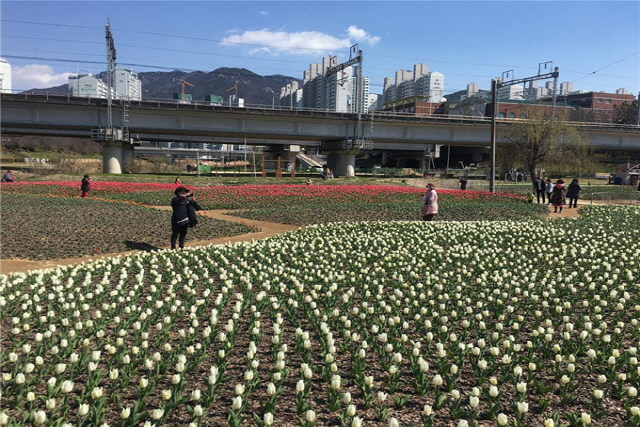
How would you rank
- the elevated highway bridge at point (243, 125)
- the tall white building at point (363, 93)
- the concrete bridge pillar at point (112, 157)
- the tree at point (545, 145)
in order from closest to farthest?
the tree at point (545, 145) < the elevated highway bridge at point (243, 125) < the concrete bridge pillar at point (112, 157) < the tall white building at point (363, 93)

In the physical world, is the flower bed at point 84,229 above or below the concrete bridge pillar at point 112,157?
below

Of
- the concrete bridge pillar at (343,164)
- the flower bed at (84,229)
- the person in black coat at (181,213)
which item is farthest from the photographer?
the concrete bridge pillar at (343,164)

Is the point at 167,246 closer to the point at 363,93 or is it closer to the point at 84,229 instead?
the point at 84,229

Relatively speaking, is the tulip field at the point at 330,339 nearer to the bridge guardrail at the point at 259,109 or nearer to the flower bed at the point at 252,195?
the flower bed at the point at 252,195

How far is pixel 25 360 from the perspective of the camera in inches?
205

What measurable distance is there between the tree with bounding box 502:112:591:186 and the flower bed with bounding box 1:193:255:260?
30.9m

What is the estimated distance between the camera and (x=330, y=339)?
5777mm

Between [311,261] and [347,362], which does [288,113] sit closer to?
[311,261]

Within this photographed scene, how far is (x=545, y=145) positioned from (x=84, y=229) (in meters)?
36.6

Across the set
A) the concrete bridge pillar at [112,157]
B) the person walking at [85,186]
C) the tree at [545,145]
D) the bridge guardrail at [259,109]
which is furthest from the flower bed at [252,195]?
the bridge guardrail at [259,109]

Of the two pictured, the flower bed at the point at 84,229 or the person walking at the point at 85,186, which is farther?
the person walking at the point at 85,186

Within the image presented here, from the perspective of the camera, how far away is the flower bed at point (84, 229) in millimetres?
12703

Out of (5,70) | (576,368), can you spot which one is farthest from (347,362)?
(5,70)

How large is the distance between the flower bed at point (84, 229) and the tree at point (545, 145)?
3087 centimetres
